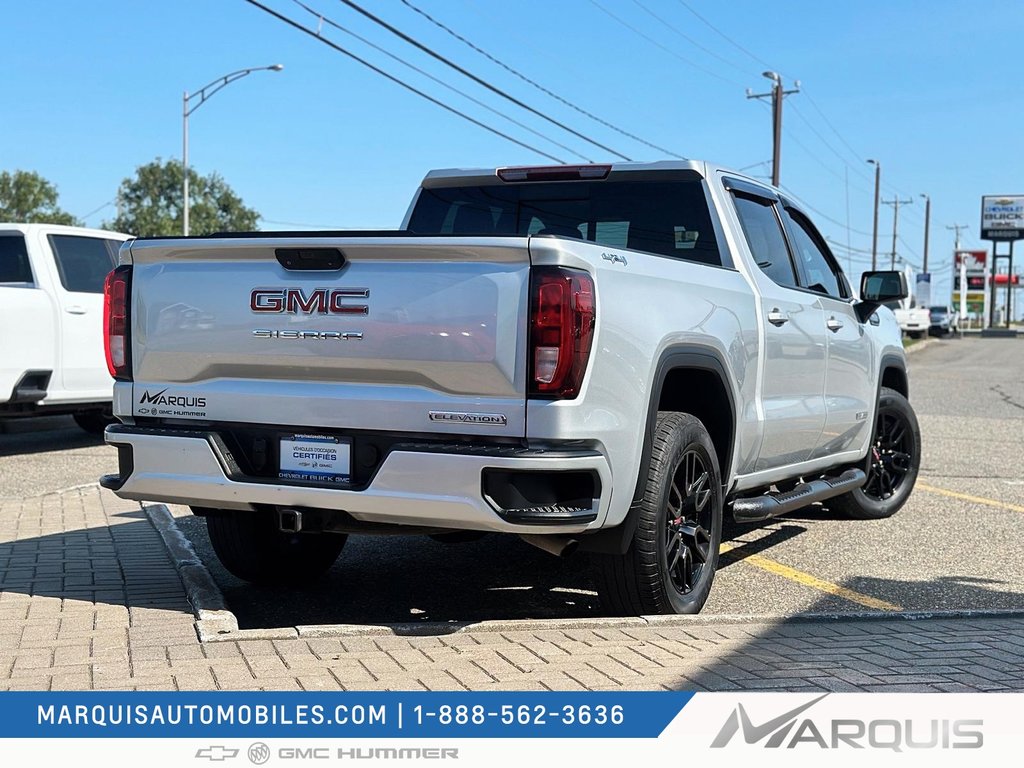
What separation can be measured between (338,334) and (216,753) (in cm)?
185

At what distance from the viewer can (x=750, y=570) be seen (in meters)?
6.87

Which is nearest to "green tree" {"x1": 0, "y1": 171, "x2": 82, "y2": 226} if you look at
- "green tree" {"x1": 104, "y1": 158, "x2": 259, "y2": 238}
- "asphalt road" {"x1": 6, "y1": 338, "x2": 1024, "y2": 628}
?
"green tree" {"x1": 104, "y1": 158, "x2": 259, "y2": 238}

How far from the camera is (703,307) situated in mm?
5551

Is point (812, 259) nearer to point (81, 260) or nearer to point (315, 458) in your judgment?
point (315, 458)

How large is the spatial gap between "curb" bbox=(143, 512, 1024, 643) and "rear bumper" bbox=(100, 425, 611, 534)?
454 mm

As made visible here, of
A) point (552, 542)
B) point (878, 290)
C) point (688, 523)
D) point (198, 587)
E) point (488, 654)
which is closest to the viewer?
point (488, 654)

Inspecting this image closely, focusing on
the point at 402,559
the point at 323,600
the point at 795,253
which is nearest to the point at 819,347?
the point at 795,253

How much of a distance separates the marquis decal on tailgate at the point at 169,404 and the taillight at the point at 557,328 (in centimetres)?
149

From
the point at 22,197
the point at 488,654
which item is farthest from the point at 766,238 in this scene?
the point at 22,197

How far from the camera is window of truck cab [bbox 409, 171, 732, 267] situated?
20.6 feet

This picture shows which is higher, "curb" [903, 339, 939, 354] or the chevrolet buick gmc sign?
the chevrolet buick gmc sign

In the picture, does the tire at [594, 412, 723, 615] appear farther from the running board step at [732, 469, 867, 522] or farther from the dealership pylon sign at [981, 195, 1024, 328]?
the dealership pylon sign at [981, 195, 1024, 328]

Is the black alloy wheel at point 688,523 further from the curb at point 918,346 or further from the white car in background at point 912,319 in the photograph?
the white car in background at point 912,319

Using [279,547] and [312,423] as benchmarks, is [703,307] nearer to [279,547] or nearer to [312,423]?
[312,423]
